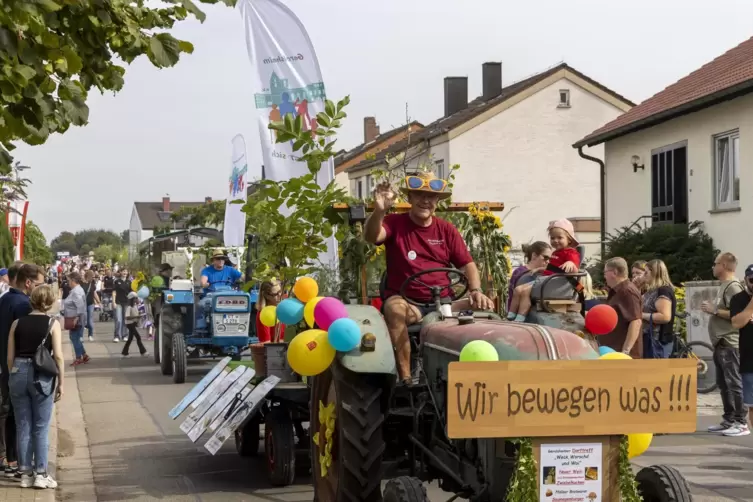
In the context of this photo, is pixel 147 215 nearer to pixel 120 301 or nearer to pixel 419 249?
pixel 120 301

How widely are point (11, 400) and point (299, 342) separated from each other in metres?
3.11

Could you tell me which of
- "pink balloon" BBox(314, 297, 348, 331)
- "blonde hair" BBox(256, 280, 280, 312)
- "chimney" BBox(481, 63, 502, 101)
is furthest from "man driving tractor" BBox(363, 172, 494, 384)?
"chimney" BBox(481, 63, 502, 101)

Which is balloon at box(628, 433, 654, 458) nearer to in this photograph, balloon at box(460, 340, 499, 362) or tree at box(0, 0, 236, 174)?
balloon at box(460, 340, 499, 362)

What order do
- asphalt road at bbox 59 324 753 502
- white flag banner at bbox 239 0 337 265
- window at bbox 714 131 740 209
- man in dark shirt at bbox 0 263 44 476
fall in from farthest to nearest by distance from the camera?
window at bbox 714 131 740 209
white flag banner at bbox 239 0 337 265
man in dark shirt at bbox 0 263 44 476
asphalt road at bbox 59 324 753 502

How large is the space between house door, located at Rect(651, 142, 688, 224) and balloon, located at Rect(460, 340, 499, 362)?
1734cm

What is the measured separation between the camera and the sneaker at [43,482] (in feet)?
28.8

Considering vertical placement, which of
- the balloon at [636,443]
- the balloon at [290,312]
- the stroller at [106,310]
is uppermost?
the balloon at [290,312]

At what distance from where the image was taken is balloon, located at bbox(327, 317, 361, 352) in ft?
21.1

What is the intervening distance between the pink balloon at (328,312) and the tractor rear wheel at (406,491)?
1.29 metres

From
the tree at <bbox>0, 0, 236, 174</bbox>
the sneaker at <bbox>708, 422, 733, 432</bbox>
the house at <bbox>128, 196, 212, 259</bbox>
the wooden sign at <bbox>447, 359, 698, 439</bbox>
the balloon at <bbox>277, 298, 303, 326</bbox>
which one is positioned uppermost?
the house at <bbox>128, 196, 212, 259</bbox>

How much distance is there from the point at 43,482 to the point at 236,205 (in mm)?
9245

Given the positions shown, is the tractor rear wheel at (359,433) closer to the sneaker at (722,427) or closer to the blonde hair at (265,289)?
the sneaker at (722,427)

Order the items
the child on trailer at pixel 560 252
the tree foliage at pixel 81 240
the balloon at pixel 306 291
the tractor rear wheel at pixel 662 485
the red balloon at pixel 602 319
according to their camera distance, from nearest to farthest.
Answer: the tractor rear wheel at pixel 662 485 < the red balloon at pixel 602 319 < the balloon at pixel 306 291 < the child on trailer at pixel 560 252 < the tree foliage at pixel 81 240

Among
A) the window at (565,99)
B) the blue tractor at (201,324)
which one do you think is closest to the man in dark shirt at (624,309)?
the blue tractor at (201,324)
